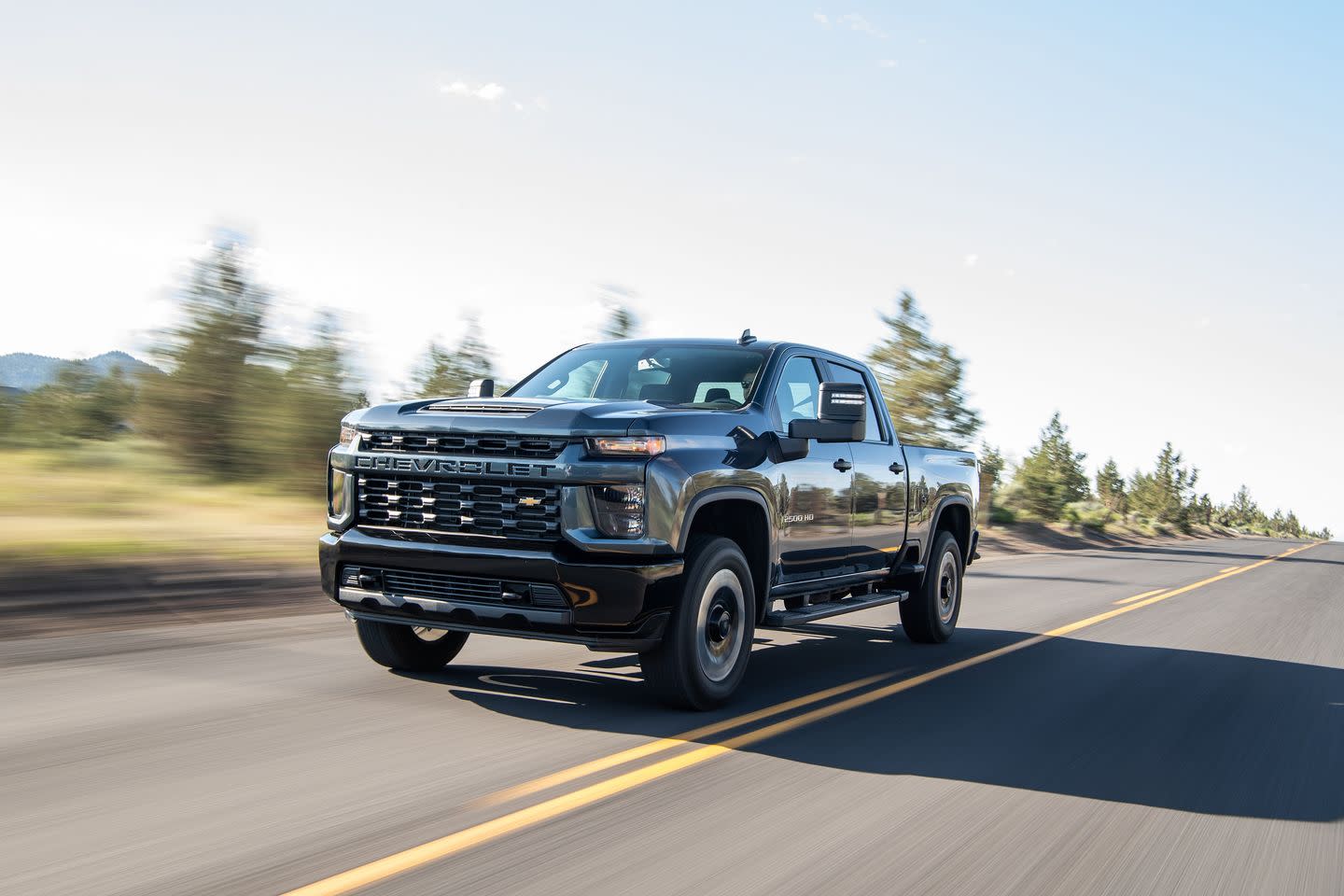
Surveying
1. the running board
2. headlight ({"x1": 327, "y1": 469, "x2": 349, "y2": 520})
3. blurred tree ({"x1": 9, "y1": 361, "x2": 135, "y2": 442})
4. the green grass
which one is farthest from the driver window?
blurred tree ({"x1": 9, "y1": 361, "x2": 135, "y2": 442})

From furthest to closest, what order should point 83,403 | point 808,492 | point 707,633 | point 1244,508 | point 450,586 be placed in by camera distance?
point 1244,508 → point 83,403 → point 808,492 → point 707,633 → point 450,586

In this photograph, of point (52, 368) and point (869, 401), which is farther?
point (52, 368)

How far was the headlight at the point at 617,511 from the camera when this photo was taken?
5777mm

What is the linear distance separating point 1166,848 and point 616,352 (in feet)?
15.0

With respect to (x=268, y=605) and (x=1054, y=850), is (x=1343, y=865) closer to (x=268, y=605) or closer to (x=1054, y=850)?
(x=1054, y=850)

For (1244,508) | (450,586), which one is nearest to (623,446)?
(450,586)

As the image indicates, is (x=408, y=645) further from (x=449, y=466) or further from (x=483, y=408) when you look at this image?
(x=483, y=408)

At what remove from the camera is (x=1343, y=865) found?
4340 millimetres

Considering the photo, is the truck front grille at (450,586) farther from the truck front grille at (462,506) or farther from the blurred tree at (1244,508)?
the blurred tree at (1244,508)

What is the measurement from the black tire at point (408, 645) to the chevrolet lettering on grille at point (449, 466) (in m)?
1.09

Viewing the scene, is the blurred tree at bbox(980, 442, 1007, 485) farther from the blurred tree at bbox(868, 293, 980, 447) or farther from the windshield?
the windshield

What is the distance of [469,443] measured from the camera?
19.7 feet

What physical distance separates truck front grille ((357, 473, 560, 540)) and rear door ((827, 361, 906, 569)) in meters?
2.95

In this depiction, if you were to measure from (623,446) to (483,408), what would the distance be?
864 millimetres
